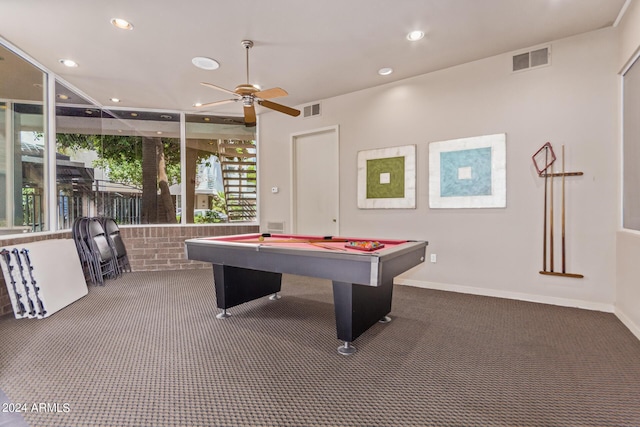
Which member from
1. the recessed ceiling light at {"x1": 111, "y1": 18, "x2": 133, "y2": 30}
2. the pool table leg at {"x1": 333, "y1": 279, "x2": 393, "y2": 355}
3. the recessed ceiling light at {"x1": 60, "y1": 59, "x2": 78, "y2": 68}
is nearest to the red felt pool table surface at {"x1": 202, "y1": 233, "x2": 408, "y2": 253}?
the pool table leg at {"x1": 333, "y1": 279, "x2": 393, "y2": 355}

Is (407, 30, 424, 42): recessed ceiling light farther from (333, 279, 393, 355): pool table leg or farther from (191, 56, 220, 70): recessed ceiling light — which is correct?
(333, 279, 393, 355): pool table leg

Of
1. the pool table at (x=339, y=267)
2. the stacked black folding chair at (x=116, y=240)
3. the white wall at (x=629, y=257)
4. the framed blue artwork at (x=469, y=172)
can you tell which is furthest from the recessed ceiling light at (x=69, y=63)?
the white wall at (x=629, y=257)

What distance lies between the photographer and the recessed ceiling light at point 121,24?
9.39 ft

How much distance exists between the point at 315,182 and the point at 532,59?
127 inches

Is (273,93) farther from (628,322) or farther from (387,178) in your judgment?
(628,322)

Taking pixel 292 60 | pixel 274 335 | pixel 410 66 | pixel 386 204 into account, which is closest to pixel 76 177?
pixel 292 60

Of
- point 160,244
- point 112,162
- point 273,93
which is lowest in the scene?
point 160,244

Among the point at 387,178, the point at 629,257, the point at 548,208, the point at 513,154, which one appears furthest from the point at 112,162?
the point at 629,257

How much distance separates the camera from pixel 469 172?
12.3 feet

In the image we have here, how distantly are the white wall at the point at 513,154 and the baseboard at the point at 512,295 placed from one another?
0.04 ft

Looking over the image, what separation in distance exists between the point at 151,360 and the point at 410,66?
3987 mm

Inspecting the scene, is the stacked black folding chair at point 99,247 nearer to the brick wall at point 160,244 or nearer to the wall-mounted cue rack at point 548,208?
the brick wall at point 160,244

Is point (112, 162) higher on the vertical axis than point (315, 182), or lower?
higher

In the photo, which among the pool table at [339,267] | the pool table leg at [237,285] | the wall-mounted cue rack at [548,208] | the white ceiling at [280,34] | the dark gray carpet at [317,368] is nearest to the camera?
the dark gray carpet at [317,368]
